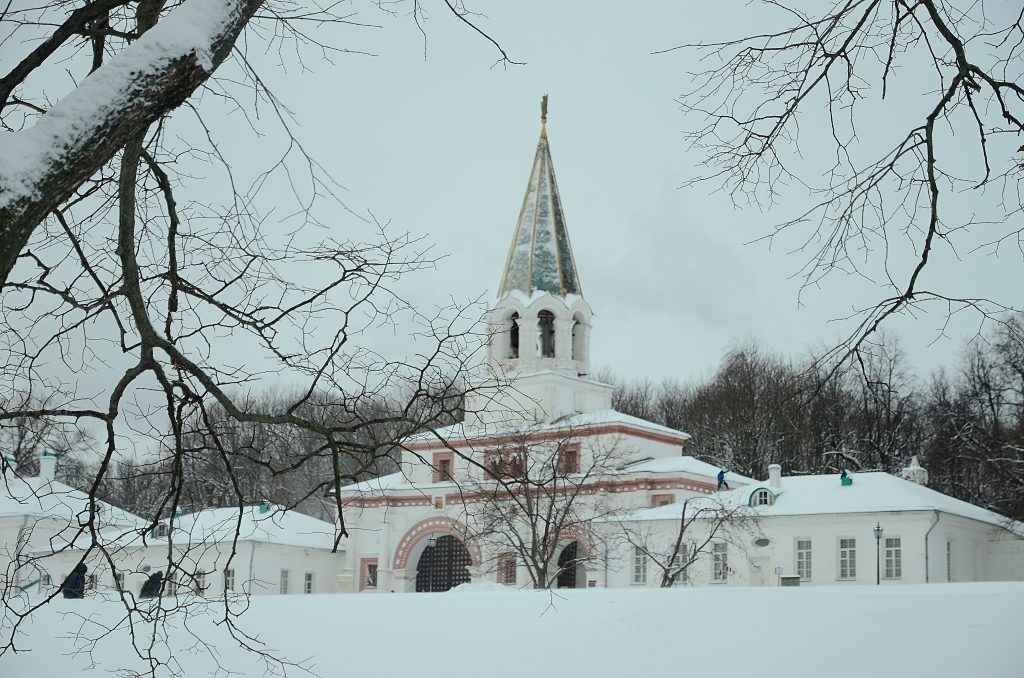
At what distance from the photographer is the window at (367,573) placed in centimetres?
4222

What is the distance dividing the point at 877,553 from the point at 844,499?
6.63 ft

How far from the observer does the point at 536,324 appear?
42.1 meters

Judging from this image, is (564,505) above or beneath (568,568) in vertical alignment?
above

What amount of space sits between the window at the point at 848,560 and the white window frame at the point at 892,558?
2.69 ft

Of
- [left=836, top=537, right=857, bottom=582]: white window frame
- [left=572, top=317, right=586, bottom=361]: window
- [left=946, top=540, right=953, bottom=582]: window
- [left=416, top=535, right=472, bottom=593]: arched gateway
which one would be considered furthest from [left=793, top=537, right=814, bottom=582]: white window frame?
[left=416, top=535, right=472, bottom=593]: arched gateway

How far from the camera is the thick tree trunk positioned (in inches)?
174

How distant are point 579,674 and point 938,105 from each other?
Answer: 8.80 m

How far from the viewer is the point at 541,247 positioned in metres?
42.9

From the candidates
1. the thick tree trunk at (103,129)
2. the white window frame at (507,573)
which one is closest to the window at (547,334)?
the white window frame at (507,573)

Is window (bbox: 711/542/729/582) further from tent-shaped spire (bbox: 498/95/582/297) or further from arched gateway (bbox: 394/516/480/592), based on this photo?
tent-shaped spire (bbox: 498/95/582/297)

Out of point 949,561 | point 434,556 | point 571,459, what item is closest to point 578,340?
point 571,459

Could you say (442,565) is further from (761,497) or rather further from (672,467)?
(761,497)

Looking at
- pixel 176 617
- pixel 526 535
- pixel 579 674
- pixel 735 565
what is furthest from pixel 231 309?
pixel 526 535

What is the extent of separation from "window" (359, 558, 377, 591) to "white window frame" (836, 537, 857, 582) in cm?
1697
